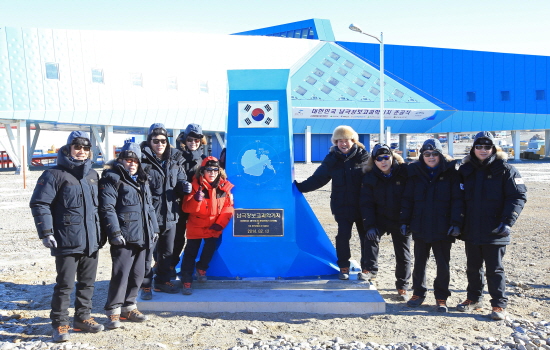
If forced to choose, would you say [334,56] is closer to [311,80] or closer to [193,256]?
[311,80]

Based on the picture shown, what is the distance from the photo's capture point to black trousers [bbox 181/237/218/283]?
5.74 metres

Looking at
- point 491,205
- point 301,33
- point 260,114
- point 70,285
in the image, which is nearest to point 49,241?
point 70,285

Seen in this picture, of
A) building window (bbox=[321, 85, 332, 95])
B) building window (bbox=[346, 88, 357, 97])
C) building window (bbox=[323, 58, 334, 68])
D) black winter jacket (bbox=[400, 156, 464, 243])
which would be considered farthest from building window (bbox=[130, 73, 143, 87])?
black winter jacket (bbox=[400, 156, 464, 243])

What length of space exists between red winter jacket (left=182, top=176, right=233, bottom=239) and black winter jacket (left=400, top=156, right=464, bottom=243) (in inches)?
81.5

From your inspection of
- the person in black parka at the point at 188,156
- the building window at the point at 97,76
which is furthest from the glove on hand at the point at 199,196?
the building window at the point at 97,76

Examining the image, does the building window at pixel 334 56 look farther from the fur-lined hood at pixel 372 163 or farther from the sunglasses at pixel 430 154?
the sunglasses at pixel 430 154

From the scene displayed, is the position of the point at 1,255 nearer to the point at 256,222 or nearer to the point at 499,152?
the point at 256,222

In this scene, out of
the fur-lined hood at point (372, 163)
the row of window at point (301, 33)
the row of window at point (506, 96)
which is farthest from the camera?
the row of window at point (301, 33)

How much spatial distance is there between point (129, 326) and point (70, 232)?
1.16m

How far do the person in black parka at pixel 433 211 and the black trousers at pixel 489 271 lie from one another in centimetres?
26

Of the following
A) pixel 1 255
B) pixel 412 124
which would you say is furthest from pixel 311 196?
pixel 412 124

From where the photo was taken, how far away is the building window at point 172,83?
28.4 metres

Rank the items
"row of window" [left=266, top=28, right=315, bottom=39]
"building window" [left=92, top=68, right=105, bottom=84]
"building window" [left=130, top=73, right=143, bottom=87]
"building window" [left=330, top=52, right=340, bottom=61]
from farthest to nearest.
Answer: "row of window" [left=266, top=28, right=315, bottom=39], "building window" [left=330, top=52, right=340, bottom=61], "building window" [left=130, top=73, right=143, bottom=87], "building window" [left=92, top=68, right=105, bottom=84]

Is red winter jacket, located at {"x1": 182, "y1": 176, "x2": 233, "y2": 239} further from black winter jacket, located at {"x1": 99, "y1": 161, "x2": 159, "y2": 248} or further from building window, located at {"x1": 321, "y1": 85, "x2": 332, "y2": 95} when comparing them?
building window, located at {"x1": 321, "y1": 85, "x2": 332, "y2": 95}
